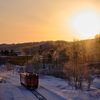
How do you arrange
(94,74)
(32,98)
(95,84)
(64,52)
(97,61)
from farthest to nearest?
(64,52), (97,61), (94,74), (95,84), (32,98)

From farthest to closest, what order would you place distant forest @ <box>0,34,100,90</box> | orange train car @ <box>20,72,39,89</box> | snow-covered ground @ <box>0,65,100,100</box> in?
1. orange train car @ <box>20,72,39,89</box>
2. distant forest @ <box>0,34,100,90</box>
3. snow-covered ground @ <box>0,65,100,100</box>

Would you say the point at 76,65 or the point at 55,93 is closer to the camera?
the point at 55,93

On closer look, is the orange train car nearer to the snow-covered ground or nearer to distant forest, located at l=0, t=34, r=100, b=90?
the snow-covered ground

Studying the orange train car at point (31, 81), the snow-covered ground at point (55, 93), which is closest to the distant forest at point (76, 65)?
the snow-covered ground at point (55, 93)

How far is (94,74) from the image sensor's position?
3002 centimetres

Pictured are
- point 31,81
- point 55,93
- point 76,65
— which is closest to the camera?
point 55,93

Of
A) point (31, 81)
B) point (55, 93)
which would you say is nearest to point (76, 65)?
point (55, 93)

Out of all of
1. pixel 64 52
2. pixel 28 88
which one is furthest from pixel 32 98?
pixel 64 52

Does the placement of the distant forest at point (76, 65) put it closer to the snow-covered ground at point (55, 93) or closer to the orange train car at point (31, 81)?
the snow-covered ground at point (55, 93)

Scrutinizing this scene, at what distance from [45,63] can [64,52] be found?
10.6 meters

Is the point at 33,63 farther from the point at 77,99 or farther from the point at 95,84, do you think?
the point at 77,99

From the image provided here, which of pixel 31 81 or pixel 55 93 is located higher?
pixel 31 81

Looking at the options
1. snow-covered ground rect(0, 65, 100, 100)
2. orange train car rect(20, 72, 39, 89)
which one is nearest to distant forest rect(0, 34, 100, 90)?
snow-covered ground rect(0, 65, 100, 100)

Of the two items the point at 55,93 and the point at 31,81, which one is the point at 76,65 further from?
the point at 31,81
